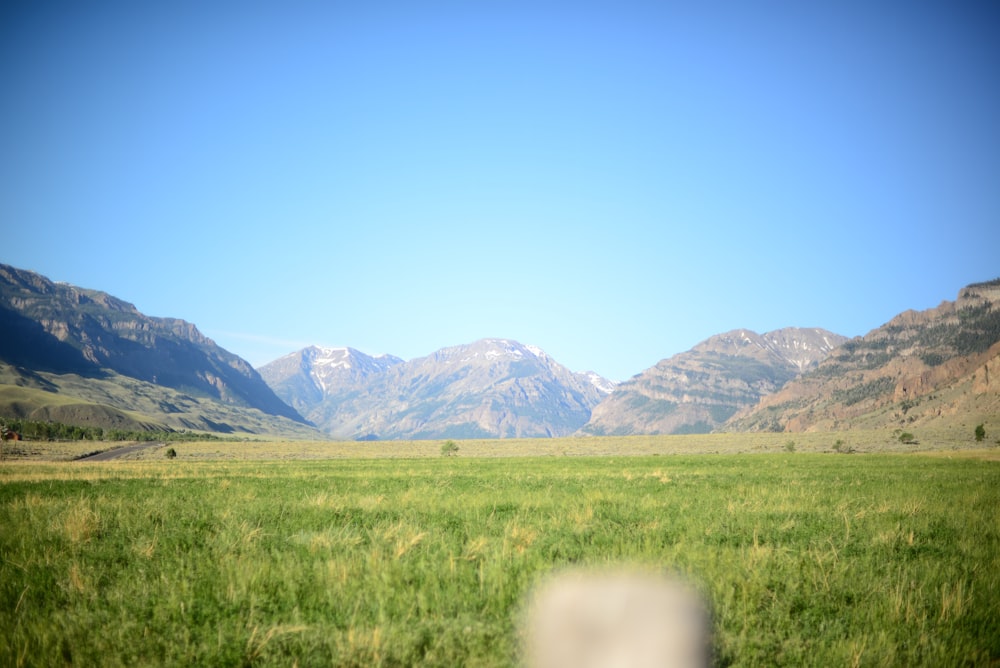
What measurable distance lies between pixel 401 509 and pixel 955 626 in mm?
11938

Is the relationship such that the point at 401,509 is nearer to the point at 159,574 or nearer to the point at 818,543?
the point at 159,574

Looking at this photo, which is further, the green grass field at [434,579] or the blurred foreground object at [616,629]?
the green grass field at [434,579]

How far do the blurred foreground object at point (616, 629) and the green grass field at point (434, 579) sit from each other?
15.7 inches

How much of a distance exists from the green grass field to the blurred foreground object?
1.31 feet

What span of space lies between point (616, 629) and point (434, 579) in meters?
3.32

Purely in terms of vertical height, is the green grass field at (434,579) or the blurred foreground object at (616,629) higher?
the blurred foreground object at (616,629)

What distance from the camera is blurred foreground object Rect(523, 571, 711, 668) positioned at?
5586 mm

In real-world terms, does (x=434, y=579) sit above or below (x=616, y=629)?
below

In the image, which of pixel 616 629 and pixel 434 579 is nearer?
pixel 616 629

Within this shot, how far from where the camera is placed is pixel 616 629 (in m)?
5.73

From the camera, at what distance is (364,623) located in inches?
258

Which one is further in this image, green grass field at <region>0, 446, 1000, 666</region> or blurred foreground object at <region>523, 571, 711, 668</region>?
green grass field at <region>0, 446, 1000, 666</region>

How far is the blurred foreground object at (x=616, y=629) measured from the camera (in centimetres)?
559

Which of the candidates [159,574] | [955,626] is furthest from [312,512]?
[955,626]
